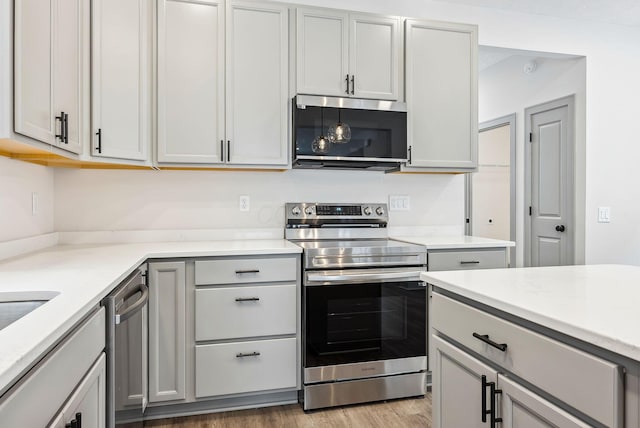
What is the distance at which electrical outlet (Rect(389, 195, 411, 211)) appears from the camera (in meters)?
3.13

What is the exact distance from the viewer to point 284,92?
262cm

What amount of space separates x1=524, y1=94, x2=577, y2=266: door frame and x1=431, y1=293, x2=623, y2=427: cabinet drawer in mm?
2858

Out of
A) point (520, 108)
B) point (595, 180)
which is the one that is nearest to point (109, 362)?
point (595, 180)

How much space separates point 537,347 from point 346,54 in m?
2.21

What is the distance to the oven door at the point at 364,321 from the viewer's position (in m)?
2.31

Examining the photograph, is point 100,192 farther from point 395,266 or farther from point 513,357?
point 513,357

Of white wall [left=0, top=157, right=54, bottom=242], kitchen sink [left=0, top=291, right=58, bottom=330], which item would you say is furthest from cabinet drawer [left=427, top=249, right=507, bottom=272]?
white wall [left=0, top=157, right=54, bottom=242]

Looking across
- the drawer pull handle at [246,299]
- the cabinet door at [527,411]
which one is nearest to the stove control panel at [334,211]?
the drawer pull handle at [246,299]

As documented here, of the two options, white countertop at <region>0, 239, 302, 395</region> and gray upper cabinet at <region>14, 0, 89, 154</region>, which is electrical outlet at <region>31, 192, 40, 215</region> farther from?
gray upper cabinet at <region>14, 0, 89, 154</region>

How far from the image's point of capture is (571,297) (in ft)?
3.59

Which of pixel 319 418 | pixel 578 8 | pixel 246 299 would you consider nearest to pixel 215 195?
pixel 246 299

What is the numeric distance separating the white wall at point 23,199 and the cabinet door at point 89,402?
105cm

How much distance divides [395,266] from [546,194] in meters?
2.23

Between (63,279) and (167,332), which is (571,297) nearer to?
(63,279)
